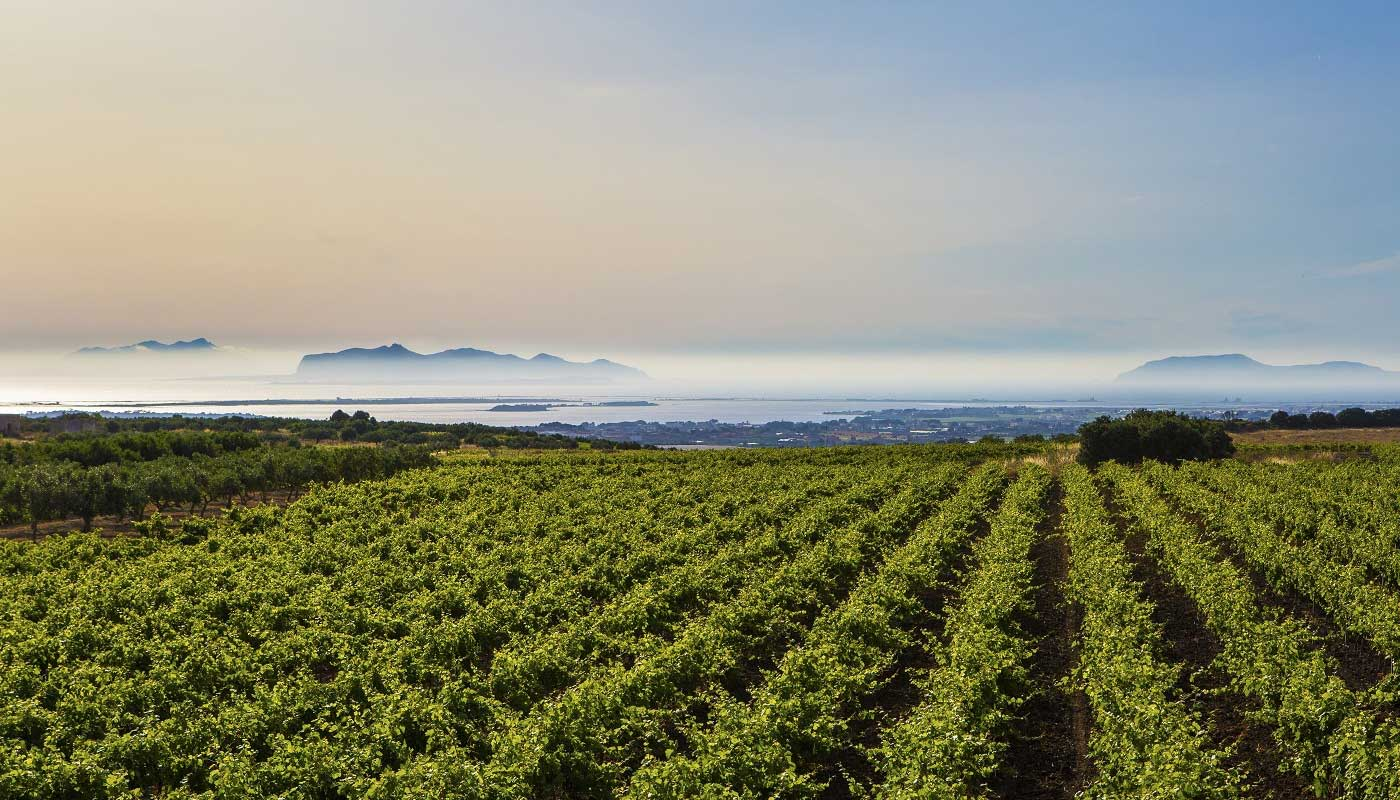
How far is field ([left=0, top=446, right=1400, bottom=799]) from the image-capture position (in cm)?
994

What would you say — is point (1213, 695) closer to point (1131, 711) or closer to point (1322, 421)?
point (1131, 711)

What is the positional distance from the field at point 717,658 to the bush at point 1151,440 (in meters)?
22.7

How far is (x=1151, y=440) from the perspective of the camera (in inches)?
2098

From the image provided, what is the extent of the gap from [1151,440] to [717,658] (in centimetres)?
5040

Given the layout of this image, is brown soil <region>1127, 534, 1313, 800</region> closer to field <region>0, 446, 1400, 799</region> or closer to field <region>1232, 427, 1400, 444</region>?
field <region>0, 446, 1400, 799</region>

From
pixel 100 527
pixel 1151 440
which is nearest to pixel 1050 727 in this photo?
pixel 1151 440

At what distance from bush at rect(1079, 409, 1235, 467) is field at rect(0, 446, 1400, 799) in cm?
2270

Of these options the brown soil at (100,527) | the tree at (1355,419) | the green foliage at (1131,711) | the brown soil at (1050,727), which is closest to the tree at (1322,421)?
the tree at (1355,419)

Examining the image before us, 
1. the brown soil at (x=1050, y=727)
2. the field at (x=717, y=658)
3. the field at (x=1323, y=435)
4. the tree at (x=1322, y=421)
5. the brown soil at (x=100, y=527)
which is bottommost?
the brown soil at (x=100, y=527)

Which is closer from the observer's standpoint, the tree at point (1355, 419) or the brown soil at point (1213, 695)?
the brown soil at point (1213, 695)

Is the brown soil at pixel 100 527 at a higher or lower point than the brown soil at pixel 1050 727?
lower

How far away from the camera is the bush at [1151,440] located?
175 ft

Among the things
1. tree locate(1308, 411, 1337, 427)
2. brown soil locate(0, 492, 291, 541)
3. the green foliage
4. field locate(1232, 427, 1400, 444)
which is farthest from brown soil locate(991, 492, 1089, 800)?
tree locate(1308, 411, 1337, 427)

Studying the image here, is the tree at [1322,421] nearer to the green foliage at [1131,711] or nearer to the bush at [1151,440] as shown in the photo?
the bush at [1151,440]
